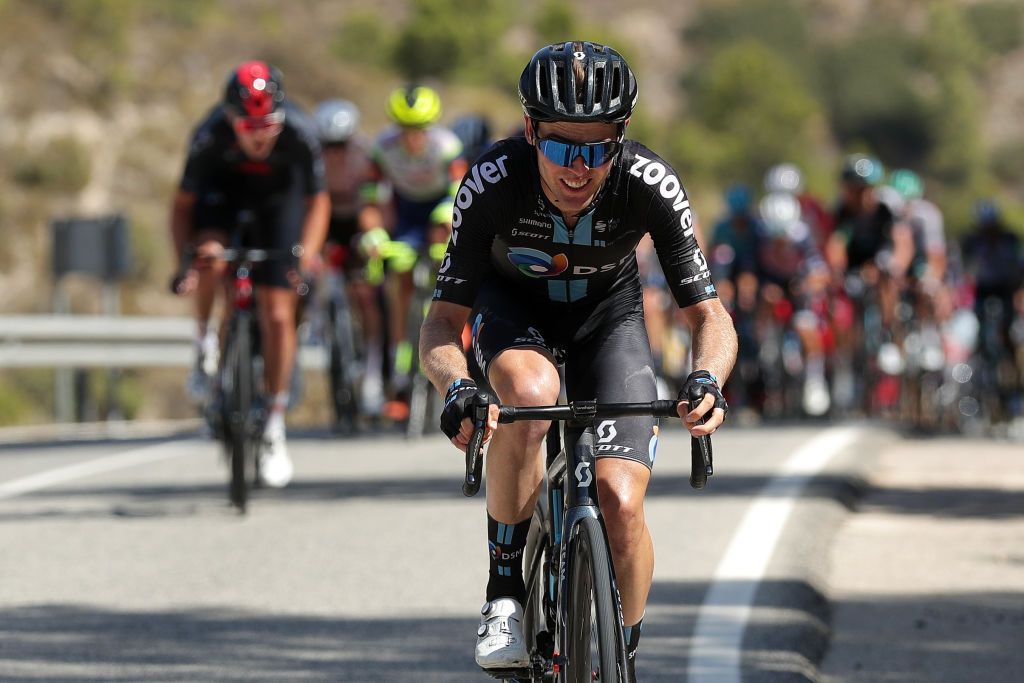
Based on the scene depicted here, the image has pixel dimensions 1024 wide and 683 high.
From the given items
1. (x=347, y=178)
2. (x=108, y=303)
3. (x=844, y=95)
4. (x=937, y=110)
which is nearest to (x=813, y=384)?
(x=347, y=178)

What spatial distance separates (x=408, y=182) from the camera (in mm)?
13648

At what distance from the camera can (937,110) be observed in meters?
129

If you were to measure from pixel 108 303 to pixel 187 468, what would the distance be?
23.3 ft

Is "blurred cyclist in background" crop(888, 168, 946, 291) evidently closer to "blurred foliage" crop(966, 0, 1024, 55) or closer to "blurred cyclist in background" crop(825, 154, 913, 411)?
"blurred cyclist in background" crop(825, 154, 913, 411)

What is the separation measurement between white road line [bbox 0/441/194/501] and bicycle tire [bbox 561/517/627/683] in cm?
664

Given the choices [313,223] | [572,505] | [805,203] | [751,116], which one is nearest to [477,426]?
[572,505]

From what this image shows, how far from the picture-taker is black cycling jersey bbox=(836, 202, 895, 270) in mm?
16734

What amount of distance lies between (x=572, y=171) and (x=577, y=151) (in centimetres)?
7

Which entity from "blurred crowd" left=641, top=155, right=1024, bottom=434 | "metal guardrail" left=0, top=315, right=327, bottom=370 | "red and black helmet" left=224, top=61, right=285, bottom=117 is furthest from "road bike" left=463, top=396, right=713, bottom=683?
"metal guardrail" left=0, top=315, right=327, bottom=370

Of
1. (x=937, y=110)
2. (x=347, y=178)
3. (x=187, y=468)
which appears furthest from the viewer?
(x=937, y=110)

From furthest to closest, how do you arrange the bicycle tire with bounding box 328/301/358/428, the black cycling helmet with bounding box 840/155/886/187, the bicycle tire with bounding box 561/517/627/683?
the black cycling helmet with bounding box 840/155/886/187, the bicycle tire with bounding box 328/301/358/428, the bicycle tire with bounding box 561/517/627/683

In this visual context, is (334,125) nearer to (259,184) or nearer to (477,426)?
(259,184)

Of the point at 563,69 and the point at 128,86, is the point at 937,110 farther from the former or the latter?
the point at 563,69

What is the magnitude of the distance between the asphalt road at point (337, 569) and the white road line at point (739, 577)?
0.01 meters
